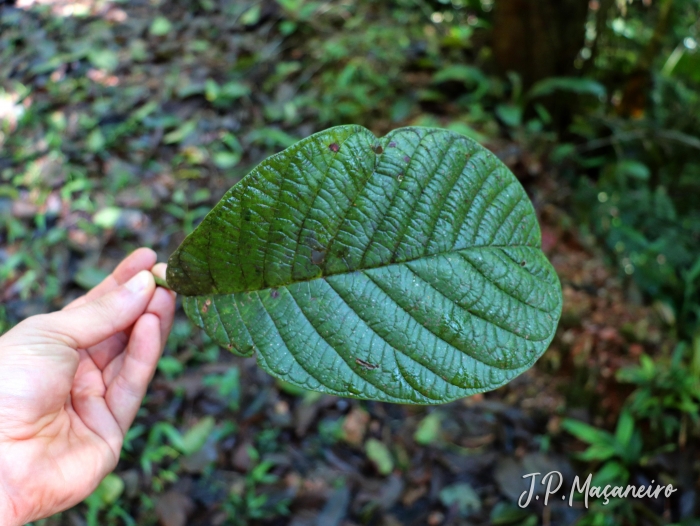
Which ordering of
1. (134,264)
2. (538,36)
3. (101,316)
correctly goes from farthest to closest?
(538,36)
(134,264)
(101,316)

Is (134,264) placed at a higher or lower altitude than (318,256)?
lower

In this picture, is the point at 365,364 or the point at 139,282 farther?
the point at 139,282

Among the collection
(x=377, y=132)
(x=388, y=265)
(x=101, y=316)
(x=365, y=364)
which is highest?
(x=388, y=265)

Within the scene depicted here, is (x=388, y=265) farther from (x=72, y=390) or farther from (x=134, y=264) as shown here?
(x=72, y=390)

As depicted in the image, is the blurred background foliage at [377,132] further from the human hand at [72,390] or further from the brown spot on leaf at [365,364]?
the brown spot on leaf at [365,364]

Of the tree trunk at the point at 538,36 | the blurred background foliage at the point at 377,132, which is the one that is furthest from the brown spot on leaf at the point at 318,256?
the tree trunk at the point at 538,36

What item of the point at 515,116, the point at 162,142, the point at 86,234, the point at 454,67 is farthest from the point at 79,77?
the point at 515,116

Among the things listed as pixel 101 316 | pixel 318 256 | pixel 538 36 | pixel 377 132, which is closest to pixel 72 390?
pixel 101 316
